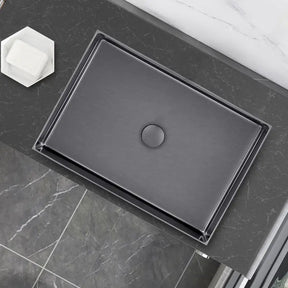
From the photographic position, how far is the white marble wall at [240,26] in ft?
3.39

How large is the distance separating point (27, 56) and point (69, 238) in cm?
108

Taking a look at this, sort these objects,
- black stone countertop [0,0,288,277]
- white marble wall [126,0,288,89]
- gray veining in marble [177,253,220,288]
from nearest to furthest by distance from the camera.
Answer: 1. white marble wall [126,0,288,89]
2. black stone countertop [0,0,288,277]
3. gray veining in marble [177,253,220,288]

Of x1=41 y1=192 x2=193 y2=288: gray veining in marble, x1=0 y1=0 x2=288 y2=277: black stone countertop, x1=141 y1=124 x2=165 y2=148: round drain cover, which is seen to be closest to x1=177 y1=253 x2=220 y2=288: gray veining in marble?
x1=41 y1=192 x2=193 y2=288: gray veining in marble

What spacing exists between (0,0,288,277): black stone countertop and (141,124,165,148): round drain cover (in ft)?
0.51

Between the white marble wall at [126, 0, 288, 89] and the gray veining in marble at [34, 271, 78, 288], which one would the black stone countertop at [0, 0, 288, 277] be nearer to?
the white marble wall at [126, 0, 288, 89]

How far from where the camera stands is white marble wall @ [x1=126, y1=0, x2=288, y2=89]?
1033mm

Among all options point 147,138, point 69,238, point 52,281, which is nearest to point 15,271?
point 52,281

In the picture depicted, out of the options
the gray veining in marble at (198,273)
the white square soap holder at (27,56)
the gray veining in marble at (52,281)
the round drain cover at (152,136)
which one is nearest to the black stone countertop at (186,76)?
the white square soap holder at (27,56)

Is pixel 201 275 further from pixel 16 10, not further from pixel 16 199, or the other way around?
pixel 16 10

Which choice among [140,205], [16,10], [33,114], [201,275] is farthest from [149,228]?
[16,10]

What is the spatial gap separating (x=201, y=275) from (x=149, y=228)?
29 centimetres

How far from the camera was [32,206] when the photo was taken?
201 centimetres

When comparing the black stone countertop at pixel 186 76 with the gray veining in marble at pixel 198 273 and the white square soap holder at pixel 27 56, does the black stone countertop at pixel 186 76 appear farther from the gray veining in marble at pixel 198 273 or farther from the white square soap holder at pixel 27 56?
the gray veining in marble at pixel 198 273

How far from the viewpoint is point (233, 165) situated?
3.90 ft
